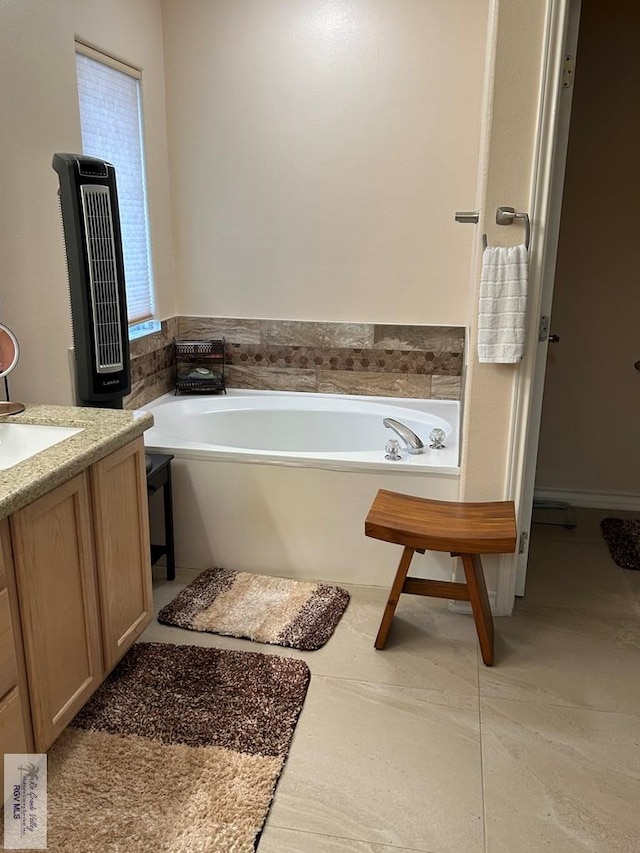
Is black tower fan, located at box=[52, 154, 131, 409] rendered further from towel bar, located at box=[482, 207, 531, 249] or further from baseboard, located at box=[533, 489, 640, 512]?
baseboard, located at box=[533, 489, 640, 512]

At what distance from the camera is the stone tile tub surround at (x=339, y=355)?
350 centimetres

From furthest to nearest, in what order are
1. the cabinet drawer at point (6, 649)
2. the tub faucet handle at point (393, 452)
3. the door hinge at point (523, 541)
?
the tub faucet handle at point (393, 452), the door hinge at point (523, 541), the cabinet drawer at point (6, 649)

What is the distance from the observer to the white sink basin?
1.99m

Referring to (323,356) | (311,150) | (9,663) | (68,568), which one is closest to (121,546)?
(68,568)

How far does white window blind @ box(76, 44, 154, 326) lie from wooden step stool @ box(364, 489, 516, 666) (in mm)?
1675

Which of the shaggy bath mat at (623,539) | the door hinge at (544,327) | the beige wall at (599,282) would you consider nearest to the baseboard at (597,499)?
the beige wall at (599,282)

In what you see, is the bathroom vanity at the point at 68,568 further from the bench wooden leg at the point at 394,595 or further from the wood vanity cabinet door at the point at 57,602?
the bench wooden leg at the point at 394,595

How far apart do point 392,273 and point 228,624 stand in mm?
1884

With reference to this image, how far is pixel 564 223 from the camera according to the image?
3.32m

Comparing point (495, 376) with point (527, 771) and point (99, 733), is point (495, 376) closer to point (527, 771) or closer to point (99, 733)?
point (527, 771)

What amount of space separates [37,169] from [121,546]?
1.37 metres

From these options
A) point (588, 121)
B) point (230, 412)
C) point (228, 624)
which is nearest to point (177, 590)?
point (228, 624)

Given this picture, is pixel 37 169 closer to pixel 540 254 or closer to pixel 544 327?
pixel 540 254

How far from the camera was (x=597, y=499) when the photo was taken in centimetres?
362
